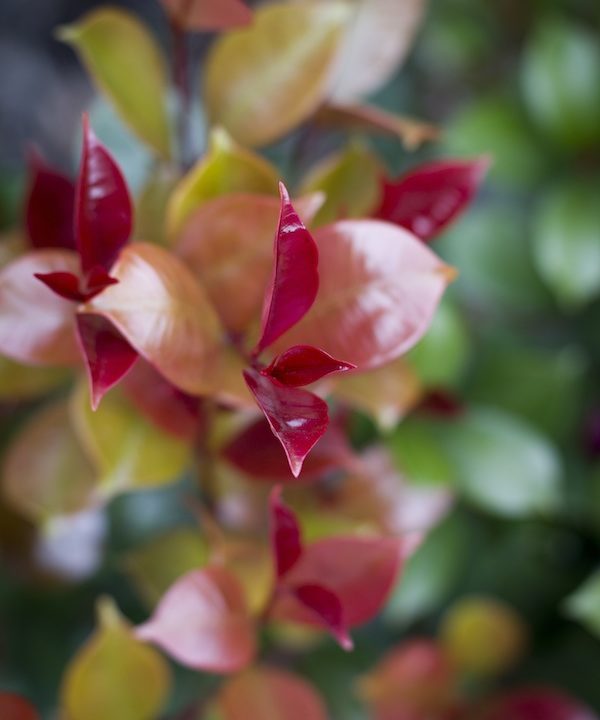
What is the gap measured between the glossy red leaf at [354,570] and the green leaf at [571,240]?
15.4 inches

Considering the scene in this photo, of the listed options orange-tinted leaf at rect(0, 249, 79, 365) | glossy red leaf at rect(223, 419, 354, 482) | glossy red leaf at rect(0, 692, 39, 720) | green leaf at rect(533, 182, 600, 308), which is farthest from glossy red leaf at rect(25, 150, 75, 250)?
green leaf at rect(533, 182, 600, 308)

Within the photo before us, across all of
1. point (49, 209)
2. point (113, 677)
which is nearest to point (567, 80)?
point (49, 209)

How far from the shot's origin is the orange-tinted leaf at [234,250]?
0.45 meters

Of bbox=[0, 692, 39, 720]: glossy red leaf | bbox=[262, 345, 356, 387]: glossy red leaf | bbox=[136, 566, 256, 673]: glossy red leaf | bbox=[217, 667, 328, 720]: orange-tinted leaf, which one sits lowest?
bbox=[217, 667, 328, 720]: orange-tinted leaf

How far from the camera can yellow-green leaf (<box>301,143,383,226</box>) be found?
54 centimetres

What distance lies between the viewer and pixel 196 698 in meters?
0.71

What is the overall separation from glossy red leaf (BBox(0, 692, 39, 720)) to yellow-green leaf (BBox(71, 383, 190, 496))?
0.42 ft

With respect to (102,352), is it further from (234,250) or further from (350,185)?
(350,185)

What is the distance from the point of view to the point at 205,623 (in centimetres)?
47

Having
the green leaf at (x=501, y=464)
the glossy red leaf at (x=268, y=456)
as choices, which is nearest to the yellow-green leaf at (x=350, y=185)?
the glossy red leaf at (x=268, y=456)

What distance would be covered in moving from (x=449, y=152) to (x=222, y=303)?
1.63 feet

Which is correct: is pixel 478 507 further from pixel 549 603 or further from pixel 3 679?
pixel 3 679

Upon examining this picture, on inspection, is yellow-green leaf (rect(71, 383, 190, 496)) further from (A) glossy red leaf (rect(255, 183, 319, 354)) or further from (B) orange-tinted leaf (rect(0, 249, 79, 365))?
(A) glossy red leaf (rect(255, 183, 319, 354))

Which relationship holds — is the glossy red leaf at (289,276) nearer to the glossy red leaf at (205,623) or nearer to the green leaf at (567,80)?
the glossy red leaf at (205,623)
